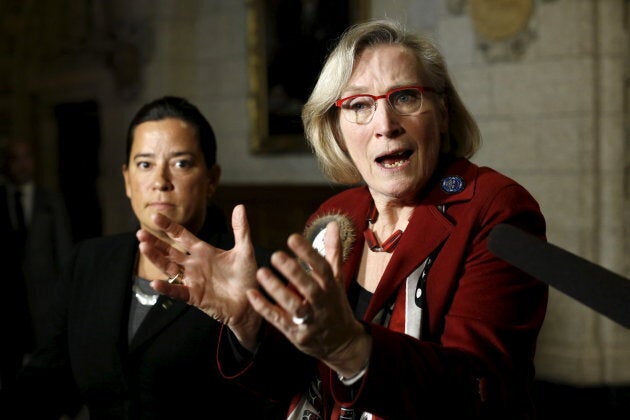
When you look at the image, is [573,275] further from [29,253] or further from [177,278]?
[29,253]

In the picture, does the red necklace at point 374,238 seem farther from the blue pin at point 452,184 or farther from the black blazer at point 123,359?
the black blazer at point 123,359

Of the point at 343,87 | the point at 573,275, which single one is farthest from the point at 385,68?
the point at 573,275

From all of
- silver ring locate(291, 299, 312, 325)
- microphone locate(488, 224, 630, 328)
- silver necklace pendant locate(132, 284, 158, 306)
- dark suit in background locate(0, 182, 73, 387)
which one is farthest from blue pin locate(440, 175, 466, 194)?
dark suit in background locate(0, 182, 73, 387)

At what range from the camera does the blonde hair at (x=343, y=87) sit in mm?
1611

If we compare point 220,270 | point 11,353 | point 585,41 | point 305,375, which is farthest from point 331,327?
point 585,41

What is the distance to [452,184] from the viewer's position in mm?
1550

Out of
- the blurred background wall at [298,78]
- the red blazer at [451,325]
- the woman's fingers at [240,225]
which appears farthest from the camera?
the blurred background wall at [298,78]

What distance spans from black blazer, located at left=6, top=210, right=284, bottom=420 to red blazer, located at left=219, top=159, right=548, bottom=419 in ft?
1.21

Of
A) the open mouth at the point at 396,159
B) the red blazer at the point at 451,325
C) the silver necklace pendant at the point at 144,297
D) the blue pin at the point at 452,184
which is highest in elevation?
the open mouth at the point at 396,159

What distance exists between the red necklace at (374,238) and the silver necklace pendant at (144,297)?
0.72 meters

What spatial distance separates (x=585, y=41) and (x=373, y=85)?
360cm

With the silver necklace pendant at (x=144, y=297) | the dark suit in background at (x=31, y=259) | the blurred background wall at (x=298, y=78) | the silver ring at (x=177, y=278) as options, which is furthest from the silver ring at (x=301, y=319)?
the dark suit in background at (x=31, y=259)

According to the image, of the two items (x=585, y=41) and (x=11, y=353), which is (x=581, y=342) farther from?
(x=11, y=353)

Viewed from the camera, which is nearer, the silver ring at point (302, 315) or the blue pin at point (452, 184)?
the silver ring at point (302, 315)
